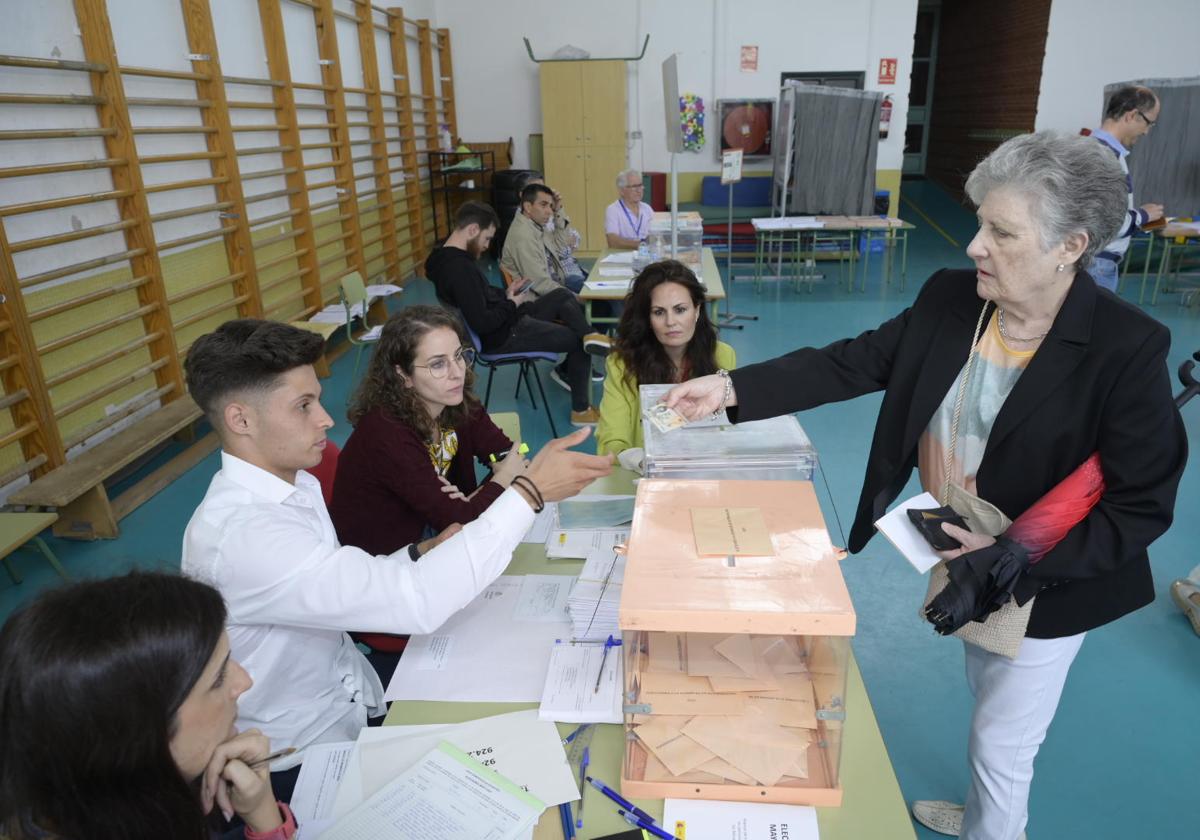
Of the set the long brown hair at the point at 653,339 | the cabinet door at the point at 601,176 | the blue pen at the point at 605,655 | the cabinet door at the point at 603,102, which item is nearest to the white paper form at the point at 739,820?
the blue pen at the point at 605,655

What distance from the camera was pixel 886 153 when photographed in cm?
1023

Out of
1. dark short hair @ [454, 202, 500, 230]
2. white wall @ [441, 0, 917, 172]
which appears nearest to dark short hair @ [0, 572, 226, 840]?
dark short hair @ [454, 202, 500, 230]

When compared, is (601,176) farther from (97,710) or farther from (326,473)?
(97,710)

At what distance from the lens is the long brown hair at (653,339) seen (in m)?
2.68

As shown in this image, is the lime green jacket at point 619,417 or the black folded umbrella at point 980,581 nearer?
the black folded umbrella at point 980,581

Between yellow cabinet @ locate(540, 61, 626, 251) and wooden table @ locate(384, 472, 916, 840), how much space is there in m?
9.39

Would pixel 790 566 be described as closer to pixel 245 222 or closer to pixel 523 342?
pixel 523 342

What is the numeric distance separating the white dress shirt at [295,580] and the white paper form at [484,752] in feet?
0.61

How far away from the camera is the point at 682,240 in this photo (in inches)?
258

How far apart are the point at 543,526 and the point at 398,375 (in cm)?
63

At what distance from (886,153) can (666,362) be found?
9.01 m

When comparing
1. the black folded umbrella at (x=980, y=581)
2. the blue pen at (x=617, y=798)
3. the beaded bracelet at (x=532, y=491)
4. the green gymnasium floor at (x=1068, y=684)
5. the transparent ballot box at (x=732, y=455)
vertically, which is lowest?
the green gymnasium floor at (x=1068, y=684)

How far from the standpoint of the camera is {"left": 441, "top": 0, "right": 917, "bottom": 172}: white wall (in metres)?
9.81

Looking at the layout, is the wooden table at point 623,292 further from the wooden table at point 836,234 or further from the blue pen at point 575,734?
the blue pen at point 575,734
